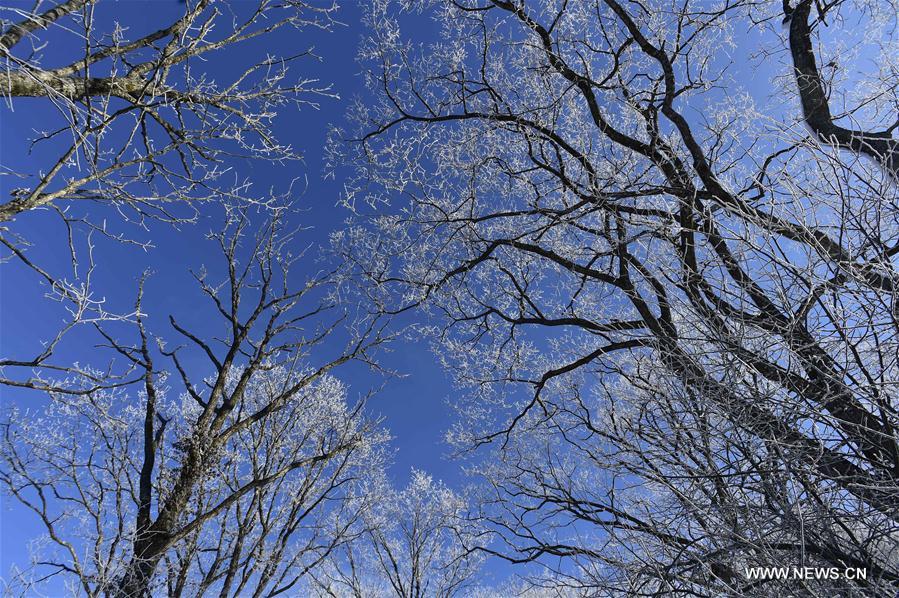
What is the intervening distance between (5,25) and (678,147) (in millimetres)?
6098

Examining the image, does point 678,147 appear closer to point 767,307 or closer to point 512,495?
point 767,307

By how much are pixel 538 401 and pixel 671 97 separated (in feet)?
15.4

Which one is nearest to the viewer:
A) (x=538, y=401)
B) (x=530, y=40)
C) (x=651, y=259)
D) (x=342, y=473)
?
(x=651, y=259)

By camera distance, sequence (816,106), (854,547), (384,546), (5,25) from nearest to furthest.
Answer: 1. (5,25)
2. (854,547)
3. (816,106)
4. (384,546)

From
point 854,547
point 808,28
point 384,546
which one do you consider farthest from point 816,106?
point 384,546

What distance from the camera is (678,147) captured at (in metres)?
5.75

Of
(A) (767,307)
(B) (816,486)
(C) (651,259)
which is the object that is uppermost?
(C) (651,259)

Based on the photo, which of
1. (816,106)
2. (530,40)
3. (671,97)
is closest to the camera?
(816,106)

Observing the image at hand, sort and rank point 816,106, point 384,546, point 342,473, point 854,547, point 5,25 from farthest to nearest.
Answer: point 384,546, point 342,473, point 816,106, point 854,547, point 5,25

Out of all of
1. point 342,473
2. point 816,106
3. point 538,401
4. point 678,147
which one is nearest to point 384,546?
point 342,473

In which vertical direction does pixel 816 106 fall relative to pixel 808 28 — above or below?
below

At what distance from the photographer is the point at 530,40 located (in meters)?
6.13

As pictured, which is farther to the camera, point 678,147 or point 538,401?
point 538,401

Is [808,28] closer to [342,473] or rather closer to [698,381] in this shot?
[698,381]
